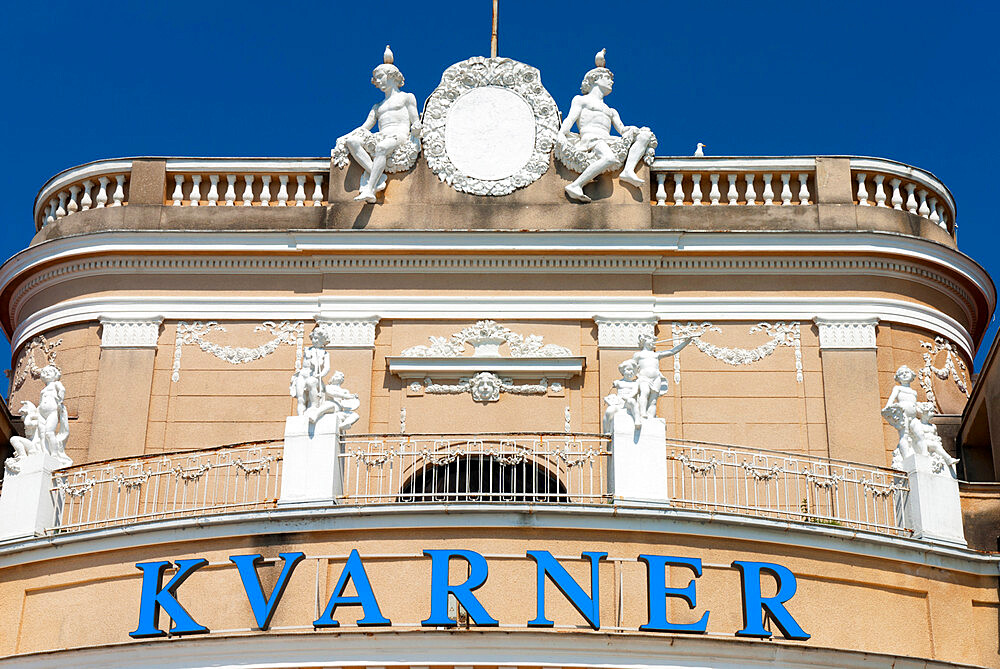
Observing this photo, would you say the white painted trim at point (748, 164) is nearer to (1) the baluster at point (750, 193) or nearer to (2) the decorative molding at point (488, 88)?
(1) the baluster at point (750, 193)

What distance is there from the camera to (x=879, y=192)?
26062 mm

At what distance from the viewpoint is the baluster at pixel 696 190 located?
85.4 feet

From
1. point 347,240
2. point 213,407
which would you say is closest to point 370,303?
point 347,240

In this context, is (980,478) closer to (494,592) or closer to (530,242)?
(530,242)

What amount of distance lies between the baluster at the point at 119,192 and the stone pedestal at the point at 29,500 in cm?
640

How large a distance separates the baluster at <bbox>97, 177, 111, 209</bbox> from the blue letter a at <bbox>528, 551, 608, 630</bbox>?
10.4 meters

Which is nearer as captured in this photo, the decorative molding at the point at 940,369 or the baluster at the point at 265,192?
the decorative molding at the point at 940,369

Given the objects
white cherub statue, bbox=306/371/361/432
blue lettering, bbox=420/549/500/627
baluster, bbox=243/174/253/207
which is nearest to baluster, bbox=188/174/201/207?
baluster, bbox=243/174/253/207

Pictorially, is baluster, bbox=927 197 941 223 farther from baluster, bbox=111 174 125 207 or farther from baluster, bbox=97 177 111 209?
baluster, bbox=97 177 111 209

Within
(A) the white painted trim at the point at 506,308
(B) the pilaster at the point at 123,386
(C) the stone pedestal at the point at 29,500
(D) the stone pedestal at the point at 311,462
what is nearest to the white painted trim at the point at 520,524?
(D) the stone pedestal at the point at 311,462

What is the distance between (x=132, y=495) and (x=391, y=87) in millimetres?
7475

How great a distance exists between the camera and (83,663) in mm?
18984

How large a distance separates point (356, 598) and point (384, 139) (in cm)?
897

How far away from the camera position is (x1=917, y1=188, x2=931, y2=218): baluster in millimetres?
26266
